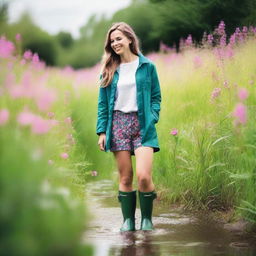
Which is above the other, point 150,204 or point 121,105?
point 121,105

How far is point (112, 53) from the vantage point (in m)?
4.36

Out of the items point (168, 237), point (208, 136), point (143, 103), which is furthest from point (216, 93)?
point (168, 237)

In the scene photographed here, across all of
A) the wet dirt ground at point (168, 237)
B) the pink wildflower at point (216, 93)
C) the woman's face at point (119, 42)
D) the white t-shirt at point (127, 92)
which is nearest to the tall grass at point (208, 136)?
the pink wildflower at point (216, 93)

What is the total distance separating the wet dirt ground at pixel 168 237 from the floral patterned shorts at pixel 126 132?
57 cm

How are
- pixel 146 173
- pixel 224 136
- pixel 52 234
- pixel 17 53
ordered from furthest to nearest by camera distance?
pixel 17 53 → pixel 224 136 → pixel 146 173 → pixel 52 234

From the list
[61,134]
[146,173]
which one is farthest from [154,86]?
[61,134]

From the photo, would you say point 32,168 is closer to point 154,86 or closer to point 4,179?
point 4,179

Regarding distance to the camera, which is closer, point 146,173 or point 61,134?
point 146,173

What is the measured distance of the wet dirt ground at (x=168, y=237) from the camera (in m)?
3.60

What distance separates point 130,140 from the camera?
413cm

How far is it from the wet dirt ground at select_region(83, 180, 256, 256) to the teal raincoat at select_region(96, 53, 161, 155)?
620mm

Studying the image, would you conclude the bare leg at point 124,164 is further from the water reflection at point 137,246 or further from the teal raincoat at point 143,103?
the water reflection at point 137,246

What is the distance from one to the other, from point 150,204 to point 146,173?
1.03 feet

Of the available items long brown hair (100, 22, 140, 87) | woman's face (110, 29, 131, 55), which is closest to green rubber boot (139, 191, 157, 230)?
long brown hair (100, 22, 140, 87)
